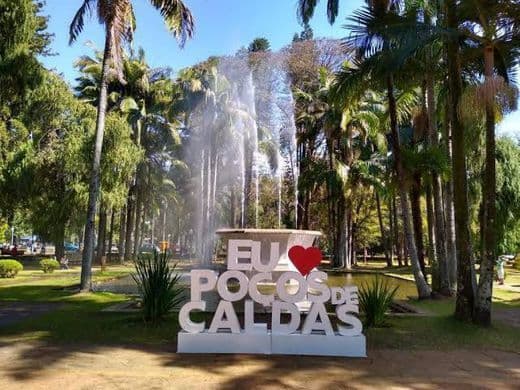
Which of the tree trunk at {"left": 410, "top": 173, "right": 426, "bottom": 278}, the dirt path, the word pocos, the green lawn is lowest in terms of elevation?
the dirt path

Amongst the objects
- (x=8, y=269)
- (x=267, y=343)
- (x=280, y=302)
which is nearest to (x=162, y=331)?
(x=267, y=343)

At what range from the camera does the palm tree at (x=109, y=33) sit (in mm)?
14695

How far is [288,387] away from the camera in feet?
19.5

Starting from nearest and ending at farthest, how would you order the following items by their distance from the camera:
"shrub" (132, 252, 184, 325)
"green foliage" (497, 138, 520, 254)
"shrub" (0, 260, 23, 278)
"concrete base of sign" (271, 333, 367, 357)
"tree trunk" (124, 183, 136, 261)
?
"concrete base of sign" (271, 333, 367, 357) → "shrub" (132, 252, 184, 325) → "shrub" (0, 260, 23, 278) → "green foliage" (497, 138, 520, 254) → "tree trunk" (124, 183, 136, 261)

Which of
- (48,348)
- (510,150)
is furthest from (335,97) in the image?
(510,150)

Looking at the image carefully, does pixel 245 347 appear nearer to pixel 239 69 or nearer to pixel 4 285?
pixel 4 285

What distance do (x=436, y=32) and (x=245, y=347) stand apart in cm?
631

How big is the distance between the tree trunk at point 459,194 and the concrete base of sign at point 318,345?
3409 millimetres

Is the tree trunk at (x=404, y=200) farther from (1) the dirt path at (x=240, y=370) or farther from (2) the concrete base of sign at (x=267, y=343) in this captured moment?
(2) the concrete base of sign at (x=267, y=343)

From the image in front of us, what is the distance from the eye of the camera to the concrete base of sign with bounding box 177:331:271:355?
7.47 m

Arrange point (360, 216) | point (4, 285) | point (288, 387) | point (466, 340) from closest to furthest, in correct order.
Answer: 1. point (288, 387)
2. point (466, 340)
3. point (4, 285)
4. point (360, 216)

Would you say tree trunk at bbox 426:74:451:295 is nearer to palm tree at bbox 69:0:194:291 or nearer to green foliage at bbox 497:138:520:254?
palm tree at bbox 69:0:194:291

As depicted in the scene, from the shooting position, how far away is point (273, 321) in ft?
25.0

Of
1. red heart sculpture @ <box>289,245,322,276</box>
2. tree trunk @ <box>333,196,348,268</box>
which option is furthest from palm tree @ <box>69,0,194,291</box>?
tree trunk @ <box>333,196,348,268</box>
